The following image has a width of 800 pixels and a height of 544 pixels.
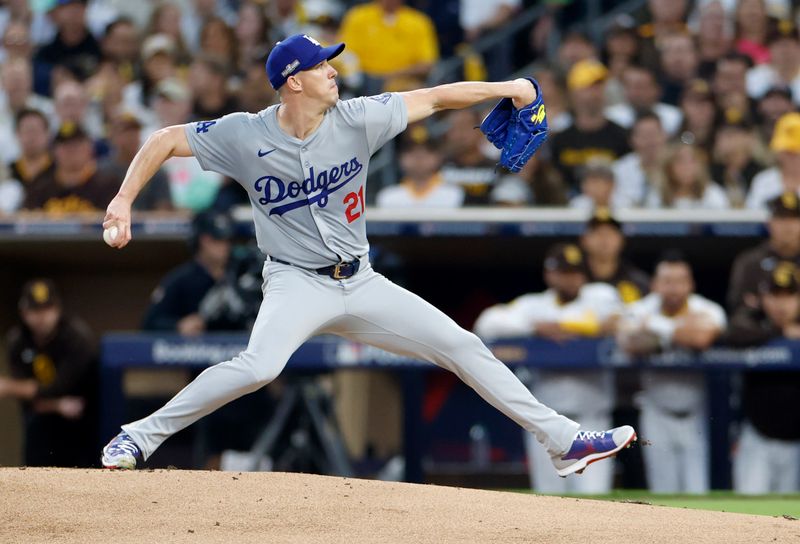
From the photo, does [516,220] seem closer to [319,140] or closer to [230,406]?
[230,406]

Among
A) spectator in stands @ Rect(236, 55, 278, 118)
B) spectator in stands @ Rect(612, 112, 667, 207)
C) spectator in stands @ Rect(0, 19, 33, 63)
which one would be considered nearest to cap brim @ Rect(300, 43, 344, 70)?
Answer: spectator in stands @ Rect(612, 112, 667, 207)

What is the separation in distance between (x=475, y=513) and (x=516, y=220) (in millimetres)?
3993

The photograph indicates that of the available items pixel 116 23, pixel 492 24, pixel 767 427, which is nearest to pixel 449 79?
pixel 492 24

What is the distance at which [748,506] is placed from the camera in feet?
20.7

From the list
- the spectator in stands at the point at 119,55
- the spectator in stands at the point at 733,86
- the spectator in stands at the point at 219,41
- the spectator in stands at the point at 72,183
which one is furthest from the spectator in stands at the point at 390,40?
the spectator in stands at the point at 72,183

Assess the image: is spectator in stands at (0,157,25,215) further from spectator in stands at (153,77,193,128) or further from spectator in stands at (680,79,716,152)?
spectator in stands at (680,79,716,152)

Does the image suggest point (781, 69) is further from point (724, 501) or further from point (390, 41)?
point (724, 501)

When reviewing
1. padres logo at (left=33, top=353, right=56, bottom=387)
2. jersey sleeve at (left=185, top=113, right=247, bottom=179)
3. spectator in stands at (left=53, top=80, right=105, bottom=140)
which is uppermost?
spectator in stands at (left=53, top=80, right=105, bottom=140)

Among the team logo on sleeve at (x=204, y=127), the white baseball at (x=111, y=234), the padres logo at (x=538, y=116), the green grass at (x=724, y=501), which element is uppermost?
the padres logo at (x=538, y=116)

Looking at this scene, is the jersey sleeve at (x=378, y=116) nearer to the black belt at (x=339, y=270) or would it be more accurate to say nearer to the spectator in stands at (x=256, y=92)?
the black belt at (x=339, y=270)

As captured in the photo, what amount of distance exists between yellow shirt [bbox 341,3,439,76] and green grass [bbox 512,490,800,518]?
414 cm

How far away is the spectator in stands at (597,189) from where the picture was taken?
28.2 ft

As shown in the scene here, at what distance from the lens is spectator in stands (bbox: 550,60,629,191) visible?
9078mm

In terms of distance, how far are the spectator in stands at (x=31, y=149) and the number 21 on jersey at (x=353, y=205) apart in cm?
493
